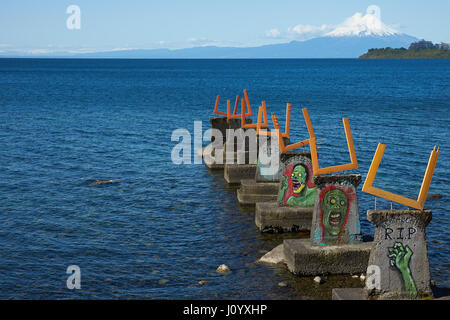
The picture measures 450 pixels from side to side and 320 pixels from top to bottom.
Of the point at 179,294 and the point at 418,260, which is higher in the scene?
the point at 418,260

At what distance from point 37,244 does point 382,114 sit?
47.8 m

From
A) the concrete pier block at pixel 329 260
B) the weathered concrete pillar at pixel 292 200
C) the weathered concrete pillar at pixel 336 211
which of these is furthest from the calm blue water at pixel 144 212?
the weathered concrete pillar at pixel 336 211

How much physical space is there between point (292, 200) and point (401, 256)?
7065 mm

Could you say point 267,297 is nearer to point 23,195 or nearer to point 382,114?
point 23,195

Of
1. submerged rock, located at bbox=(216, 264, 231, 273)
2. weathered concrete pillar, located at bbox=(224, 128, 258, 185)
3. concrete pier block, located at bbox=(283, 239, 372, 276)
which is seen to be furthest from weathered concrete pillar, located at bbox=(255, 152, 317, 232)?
weathered concrete pillar, located at bbox=(224, 128, 258, 185)

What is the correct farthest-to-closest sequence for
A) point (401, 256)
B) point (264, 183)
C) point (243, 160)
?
point (243, 160)
point (264, 183)
point (401, 256)

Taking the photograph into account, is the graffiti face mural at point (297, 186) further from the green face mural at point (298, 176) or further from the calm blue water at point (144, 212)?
the calm blue water at point (144, 212)

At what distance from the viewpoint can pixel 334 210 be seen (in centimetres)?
1541

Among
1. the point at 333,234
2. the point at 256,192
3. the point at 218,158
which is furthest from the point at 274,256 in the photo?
the point at 218,158

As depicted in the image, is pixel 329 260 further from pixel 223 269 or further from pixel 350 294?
pixel 223 269

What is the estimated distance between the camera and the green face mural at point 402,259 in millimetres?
12406

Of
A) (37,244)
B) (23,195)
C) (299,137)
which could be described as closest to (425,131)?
(299,137)

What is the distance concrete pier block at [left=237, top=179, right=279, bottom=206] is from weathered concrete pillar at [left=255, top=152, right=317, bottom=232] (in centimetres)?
295
